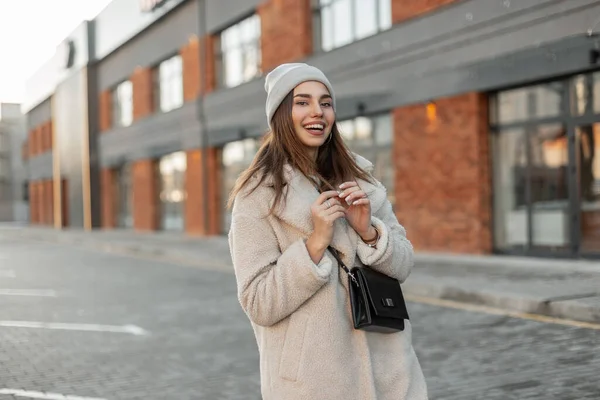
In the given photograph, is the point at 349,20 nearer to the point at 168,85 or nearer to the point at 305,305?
the point at 168,85

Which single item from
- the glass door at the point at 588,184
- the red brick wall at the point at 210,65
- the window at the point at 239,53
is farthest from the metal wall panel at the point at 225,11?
the glass door at the point at 588,184

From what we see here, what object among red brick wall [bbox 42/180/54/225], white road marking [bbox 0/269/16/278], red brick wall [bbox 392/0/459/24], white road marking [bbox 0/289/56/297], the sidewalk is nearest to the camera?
the sidewalk

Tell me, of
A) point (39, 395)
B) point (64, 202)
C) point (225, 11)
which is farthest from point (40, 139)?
point (39, 395)

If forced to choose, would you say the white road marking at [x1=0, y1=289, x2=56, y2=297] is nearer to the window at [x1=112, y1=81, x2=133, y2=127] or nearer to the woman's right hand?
the woman's right hand

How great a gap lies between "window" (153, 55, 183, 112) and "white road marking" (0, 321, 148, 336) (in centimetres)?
2020

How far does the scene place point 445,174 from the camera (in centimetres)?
1591

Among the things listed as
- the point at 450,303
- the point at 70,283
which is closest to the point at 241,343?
the point at 450,303

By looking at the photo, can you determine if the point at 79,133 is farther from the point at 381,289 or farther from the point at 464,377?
the point at 381,289

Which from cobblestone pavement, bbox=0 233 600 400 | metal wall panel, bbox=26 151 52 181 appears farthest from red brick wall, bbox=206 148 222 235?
metal wall panel, bbox=26 151 52 181

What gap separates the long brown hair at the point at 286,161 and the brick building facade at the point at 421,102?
36.7 ft

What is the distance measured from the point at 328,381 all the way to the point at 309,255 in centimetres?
36

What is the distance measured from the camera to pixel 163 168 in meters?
31.3

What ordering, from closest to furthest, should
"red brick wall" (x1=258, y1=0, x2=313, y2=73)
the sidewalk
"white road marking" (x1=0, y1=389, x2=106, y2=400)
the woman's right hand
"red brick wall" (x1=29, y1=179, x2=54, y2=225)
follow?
the woman's right hand
"white road marking" (x1=0, y1=389, x2=106, y2=400)
the sidewalk
"red brick wall" (x1=258, y1=0, x2=313, y2=73)
"red brick wall" (x1=29, y1=179, x2=54, y2=225)

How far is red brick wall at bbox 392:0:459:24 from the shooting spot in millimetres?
15828
